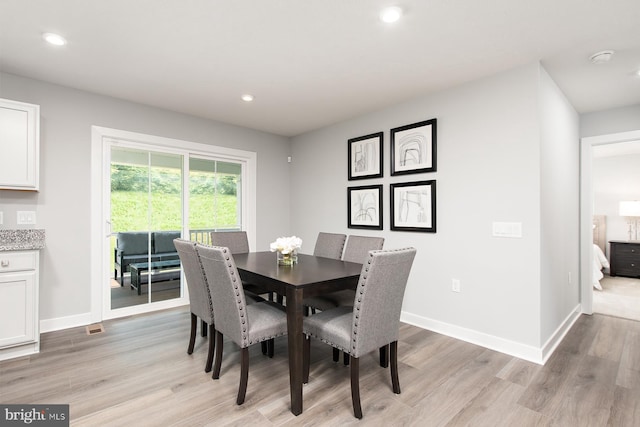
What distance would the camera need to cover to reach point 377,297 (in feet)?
5.94

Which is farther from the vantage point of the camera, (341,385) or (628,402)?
(341,385)

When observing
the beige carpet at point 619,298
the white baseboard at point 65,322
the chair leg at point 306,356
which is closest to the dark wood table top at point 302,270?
the chair leg at point 306,356

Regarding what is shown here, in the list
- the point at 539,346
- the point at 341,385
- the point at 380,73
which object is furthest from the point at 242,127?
the point at 539,346

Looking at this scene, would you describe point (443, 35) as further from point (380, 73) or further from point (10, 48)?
point (10, 48)

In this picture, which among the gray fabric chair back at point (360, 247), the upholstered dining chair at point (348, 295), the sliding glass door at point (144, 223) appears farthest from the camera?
the sliding glass door at point (144, 223)

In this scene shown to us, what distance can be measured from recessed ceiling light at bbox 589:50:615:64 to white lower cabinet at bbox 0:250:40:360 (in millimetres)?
4622

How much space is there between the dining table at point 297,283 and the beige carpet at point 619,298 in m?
3.49

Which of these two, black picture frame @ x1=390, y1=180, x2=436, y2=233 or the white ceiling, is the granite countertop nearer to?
the white ceiling

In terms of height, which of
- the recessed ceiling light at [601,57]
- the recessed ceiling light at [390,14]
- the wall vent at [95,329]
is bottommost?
the wall vent at [95,329]

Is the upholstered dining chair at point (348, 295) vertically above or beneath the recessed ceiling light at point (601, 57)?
beneath

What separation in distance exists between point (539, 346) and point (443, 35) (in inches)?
96.4

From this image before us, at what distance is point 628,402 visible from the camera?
1946 millimetres

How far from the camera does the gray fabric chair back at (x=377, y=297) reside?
1741mm

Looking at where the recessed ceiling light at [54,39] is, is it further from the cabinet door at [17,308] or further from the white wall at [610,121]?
the white wall at [610,121]
